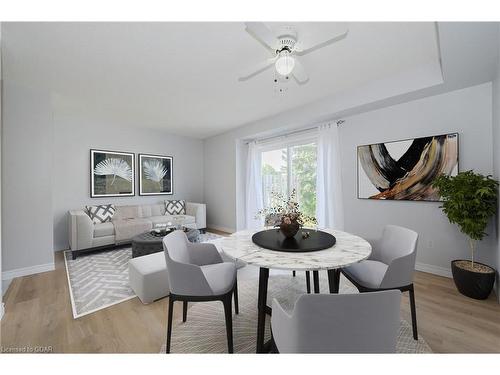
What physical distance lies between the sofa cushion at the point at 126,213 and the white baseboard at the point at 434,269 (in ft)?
16.0

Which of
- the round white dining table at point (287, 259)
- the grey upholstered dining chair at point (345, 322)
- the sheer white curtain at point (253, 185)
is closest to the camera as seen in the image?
the grey upholstered dining chair at point (345, 322)

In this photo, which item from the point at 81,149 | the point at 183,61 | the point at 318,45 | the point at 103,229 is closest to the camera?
the point at 318,45

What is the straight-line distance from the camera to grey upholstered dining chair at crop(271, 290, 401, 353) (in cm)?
75

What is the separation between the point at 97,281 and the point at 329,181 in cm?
353

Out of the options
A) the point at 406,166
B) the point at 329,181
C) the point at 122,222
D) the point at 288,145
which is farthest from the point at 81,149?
the point at 406,166

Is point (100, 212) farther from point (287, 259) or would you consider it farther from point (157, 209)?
point (287, 259)

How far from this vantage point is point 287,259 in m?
1.21

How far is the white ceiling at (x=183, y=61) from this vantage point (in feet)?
5.60

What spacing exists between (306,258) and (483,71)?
2632mm

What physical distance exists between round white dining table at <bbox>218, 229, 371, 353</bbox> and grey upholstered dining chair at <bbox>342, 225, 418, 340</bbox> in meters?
0.22

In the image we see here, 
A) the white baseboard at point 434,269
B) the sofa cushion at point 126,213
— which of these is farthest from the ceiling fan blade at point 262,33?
the sofa cushion at point 126,213

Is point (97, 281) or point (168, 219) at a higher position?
point (168, 219)

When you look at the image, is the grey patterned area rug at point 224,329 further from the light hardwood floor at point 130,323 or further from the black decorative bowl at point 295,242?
the black decorative bowl at point 295,242

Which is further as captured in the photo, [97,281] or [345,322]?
[97,281]
